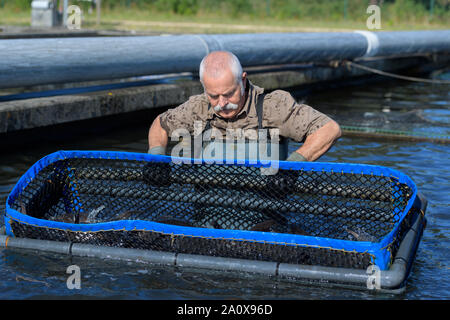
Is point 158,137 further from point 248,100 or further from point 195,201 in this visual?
point 248,100

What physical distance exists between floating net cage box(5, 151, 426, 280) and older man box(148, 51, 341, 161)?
30cm

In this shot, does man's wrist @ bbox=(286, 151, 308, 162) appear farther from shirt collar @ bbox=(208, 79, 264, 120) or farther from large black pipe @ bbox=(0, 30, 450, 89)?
large black pipe @ bbox=(0, 30, 450, 89)

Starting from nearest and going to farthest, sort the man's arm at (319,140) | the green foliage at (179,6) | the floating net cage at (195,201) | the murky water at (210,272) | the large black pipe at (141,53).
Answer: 1. the murky water at (210,272)
2. the floating net cage at (195,201)
3. the man's arm at (319,140)
4. the large black pipe at (141,53)
5. the green foliage at (179,6)

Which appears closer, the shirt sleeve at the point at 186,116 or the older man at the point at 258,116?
the older man at the point at 258,116

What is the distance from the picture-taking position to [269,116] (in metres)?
4.91

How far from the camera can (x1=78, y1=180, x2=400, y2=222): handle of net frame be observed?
473 cm

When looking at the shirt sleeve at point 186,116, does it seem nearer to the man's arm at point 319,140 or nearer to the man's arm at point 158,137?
the man's arm at point 158,137

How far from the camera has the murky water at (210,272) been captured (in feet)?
13.3

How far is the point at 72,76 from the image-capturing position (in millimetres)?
8227

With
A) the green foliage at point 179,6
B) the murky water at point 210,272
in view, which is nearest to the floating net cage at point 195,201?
the murky water at point 210,272

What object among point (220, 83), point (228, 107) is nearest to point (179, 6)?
point (228, 107)

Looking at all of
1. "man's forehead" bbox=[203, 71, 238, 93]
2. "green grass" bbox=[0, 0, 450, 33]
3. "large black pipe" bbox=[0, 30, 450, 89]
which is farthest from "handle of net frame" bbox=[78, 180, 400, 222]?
"green grass" bbox=[0, 0, 450, 33]

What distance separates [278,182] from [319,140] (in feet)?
1.44
